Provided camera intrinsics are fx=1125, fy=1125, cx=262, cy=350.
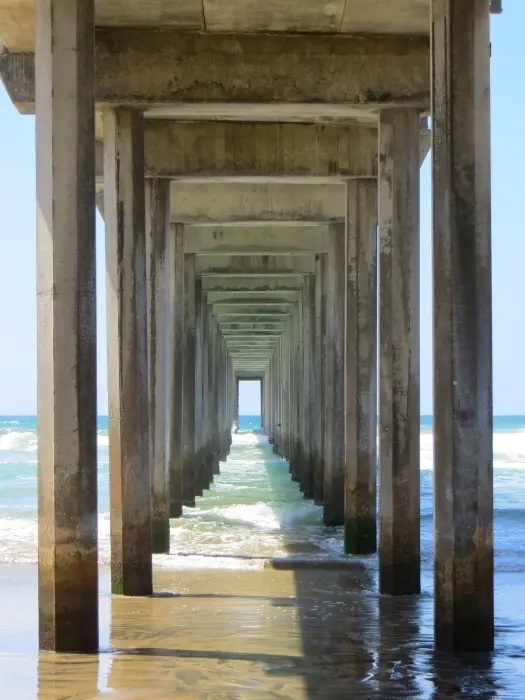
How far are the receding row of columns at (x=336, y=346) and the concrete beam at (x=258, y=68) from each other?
11.5 inches

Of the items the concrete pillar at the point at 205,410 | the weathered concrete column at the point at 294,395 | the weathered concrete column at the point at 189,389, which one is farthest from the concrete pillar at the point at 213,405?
the weathered concrete column at the point at 189,389

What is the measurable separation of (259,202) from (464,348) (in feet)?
29.8

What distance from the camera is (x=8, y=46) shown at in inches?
395

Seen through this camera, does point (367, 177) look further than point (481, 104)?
Yes

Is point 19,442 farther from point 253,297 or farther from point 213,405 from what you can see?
Result: point 253,297

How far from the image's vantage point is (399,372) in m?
9.23

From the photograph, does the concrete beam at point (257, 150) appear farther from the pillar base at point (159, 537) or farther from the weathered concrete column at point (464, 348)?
the weathered concrete column at point (464, 348)

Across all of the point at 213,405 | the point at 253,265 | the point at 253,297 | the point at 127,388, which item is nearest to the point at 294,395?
the point at 213,405

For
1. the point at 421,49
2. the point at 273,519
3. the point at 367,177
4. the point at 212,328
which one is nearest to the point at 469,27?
the point at 421,49

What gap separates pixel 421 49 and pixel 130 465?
14.2ft

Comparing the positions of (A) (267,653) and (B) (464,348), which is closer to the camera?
(B) (464,348)

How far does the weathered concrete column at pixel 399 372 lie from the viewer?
358 inches

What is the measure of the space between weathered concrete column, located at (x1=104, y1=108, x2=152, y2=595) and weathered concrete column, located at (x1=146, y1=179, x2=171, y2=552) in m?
2.14

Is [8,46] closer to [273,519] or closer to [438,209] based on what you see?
[438,209]
